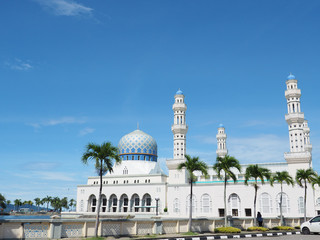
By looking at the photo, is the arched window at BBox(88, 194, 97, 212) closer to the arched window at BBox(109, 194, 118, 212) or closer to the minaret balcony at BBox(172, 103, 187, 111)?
the arched window at BBox(109, 194, 118, 212)

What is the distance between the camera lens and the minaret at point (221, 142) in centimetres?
6997

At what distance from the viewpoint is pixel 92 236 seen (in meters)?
17.6

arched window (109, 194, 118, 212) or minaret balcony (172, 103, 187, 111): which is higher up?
minaret balcony (172, 103, 187, 111)

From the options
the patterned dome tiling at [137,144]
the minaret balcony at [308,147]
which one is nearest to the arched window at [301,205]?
the minaret balcony at [308,147]

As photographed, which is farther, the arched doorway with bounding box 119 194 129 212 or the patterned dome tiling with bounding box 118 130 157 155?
the patterned dome tiling with bounding box 118 130 157 155

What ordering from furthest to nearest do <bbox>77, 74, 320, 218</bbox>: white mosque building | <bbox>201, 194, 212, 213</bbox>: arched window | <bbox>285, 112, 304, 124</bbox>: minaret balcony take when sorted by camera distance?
<bbox>201, 194, 212, 213</bbox>: arched window → <bbox>285, 112, 304, 124</bbox>: minaret balcony → <bbox>77, 74, 320, 218</bbox>: white mosque building

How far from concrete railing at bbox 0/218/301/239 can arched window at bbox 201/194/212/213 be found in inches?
1134

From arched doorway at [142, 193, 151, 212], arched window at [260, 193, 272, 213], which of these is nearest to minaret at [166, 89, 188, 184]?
arched doorway at [142, 193, 151, 212]

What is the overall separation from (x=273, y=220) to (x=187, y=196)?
2578 cm

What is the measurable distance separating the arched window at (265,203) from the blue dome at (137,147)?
2936 centimetres

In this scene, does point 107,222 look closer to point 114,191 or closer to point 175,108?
point 175,108

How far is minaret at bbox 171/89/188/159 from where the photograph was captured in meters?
57.2

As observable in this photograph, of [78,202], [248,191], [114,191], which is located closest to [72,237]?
[248,191]

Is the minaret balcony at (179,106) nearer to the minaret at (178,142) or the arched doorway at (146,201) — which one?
the minaret at (178,142)
